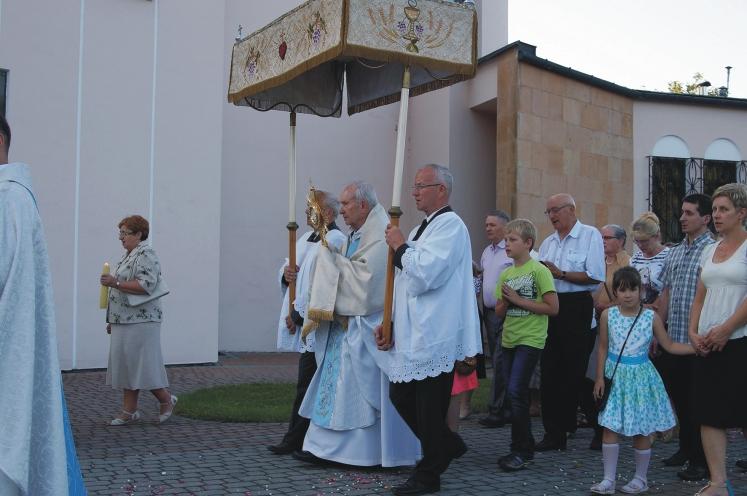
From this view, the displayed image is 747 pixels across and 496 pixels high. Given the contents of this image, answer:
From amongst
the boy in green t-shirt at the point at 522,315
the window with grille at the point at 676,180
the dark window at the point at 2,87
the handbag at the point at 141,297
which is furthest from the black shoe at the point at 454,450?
the window with grille at the point at 676,180

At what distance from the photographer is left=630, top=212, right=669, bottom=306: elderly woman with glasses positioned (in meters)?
6.91

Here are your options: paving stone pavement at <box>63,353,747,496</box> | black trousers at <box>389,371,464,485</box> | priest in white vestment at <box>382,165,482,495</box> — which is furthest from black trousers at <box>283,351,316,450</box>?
black trousers at <box>389,371,464,485</box>

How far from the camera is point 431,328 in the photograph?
Result: 5312 mm

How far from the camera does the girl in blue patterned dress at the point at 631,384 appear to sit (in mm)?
5324

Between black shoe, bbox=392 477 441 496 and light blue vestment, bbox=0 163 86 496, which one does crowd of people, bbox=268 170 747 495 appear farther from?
light blue vestment, bbox=0 163 86 496

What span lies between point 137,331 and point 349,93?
296 centimetres

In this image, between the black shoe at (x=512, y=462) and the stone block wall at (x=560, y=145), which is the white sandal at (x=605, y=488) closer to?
the black shoe at (x=512, y=462)

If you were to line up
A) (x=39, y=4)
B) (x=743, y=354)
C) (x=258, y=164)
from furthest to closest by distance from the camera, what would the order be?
(x=258, y=164) < (x=39, y=4) < (x=743, y=354)

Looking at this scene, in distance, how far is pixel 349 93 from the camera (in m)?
7.96

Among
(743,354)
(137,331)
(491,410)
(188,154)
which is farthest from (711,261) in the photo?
(188,154)

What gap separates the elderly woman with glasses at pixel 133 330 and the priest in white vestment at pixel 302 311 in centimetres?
153

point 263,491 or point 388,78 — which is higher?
point 388,78

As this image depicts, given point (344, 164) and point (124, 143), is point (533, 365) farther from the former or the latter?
point (344, 164)

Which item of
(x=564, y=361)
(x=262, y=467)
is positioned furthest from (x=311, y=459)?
(x=564, y=361)
